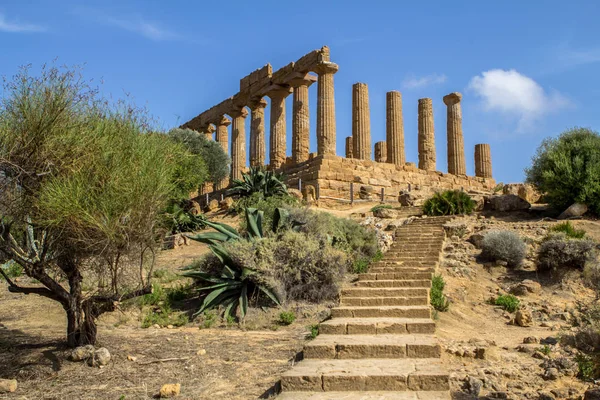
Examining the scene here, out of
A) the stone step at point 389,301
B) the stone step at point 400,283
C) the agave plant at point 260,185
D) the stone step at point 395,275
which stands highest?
the agave plant at point 260,185

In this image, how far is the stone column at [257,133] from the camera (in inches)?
1207

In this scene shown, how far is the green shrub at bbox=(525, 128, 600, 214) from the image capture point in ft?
52.2

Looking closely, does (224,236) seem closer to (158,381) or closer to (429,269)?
(429,269)

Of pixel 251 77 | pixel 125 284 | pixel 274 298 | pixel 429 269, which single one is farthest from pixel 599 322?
pixel 251 77

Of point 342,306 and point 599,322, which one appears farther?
point 342,306

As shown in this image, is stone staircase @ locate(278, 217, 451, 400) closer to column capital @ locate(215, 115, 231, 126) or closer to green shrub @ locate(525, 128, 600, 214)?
green shrub @ locate(525, 128, 600, 214)

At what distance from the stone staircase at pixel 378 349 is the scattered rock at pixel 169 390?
4.03ft

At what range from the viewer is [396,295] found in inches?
369

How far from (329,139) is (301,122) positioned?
1914 mm

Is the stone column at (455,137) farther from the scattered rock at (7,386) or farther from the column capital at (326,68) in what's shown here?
the scattered rock at (7,386)

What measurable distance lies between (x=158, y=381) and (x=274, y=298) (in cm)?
356

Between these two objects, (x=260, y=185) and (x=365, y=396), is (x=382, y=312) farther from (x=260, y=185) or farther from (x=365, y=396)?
(x=260, y=185)

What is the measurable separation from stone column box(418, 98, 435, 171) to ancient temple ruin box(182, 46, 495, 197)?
0.05m

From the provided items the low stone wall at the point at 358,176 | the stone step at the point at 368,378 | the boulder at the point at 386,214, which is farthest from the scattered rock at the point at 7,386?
the low stone wall at the point at 358,176
